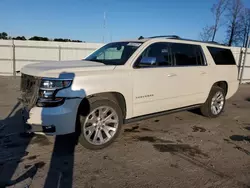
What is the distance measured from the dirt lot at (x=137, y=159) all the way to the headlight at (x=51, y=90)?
940mm

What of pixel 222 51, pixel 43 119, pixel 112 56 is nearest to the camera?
pixel 43 119

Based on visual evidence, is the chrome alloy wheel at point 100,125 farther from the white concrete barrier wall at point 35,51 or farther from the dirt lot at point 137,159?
the white concrete barrier wall at point 35,51

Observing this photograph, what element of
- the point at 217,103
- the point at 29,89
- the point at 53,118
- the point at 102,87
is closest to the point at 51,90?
the point at 53,118

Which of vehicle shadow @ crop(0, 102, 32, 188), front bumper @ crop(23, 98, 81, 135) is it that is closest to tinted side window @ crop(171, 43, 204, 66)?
front bumper @ crop(23, 98, 81, 135)

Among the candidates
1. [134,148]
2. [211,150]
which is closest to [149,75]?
[134,148]

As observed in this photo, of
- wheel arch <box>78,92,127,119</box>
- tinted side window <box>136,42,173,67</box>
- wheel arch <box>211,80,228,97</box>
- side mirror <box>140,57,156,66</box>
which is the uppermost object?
tinted side window <box>136,42,173,67</box>

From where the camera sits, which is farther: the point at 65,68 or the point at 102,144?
the point at 102,144

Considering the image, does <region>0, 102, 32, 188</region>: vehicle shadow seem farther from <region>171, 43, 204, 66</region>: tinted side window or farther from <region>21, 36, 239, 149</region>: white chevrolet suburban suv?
<region>171, 43, 204, 66</region>: tinted side window

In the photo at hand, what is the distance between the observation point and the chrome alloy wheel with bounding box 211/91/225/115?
609 cm

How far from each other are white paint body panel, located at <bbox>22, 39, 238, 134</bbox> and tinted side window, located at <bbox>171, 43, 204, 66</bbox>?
128mm

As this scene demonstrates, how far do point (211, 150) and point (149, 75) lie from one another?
70.7 inches

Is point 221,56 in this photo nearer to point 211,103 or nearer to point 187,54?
point 211,103

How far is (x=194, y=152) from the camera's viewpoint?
157 inches

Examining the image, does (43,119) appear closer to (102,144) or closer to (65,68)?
(65,68)
